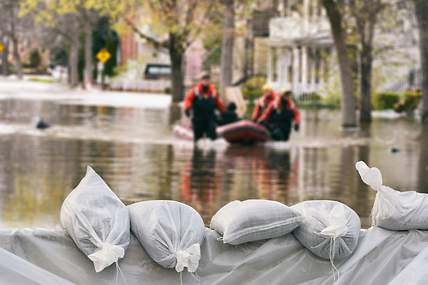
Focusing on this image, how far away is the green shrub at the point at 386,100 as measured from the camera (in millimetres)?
50281

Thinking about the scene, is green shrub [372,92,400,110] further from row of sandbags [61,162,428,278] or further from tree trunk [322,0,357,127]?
row of sandbags [61,162,428,278]

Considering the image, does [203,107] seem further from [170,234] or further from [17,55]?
[17,55]

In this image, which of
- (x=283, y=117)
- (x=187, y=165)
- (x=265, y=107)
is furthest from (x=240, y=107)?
(x=187, y=165)

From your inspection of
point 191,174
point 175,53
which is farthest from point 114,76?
point 191,174

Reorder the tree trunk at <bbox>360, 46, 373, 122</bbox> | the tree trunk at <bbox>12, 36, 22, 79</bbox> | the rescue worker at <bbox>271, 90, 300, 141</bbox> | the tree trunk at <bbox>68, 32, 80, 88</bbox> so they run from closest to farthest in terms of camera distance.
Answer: the rescue worker at <bbox>271, 90, 300, 141</bbox>, the tree trunk at <bbox>360, 46, 373, 122</bbox>, the tree trunk at <bbox>68, 32, 80, 88</bbox>, the tree trunk at <bbox>12, 36, 22, 79</bbox>

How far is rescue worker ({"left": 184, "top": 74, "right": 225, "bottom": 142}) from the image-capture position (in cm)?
2691

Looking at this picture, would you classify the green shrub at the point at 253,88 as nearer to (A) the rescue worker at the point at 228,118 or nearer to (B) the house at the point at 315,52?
(B) the house at the point at 315,52

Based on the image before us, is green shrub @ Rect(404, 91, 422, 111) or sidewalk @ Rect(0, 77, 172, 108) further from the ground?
green shrub @ Rect(404, 91, 422, 111)

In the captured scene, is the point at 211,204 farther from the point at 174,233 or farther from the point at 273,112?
the point at 273,112

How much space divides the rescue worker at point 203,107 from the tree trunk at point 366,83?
15.1 meters

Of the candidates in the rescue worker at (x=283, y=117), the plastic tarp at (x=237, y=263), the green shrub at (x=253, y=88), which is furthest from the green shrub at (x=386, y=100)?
the plastic tarp at (x=237, y=263)

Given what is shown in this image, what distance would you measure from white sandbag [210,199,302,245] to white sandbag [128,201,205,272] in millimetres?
138

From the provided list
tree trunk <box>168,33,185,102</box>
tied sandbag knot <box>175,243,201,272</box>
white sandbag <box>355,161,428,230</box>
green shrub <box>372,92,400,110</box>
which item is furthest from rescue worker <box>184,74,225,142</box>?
tree trunk <box>168,33,185,102</box>

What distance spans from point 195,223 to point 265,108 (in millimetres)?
23727
